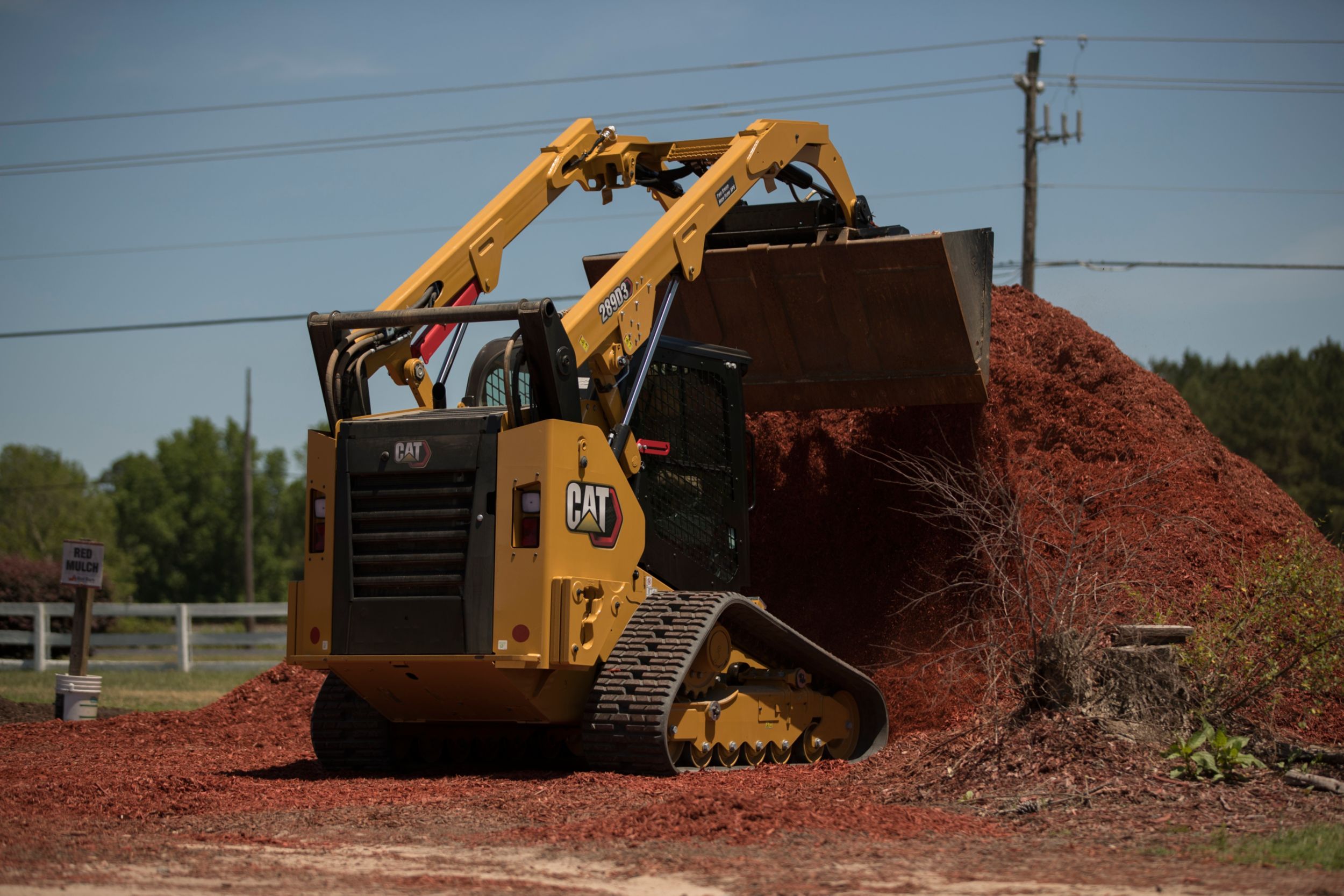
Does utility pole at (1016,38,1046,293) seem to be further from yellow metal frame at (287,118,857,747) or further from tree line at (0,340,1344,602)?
tree line at (0,340,1344,602)

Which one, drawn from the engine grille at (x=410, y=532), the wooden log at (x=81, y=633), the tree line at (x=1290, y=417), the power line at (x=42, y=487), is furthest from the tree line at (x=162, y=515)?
the engine grille at (x=410, y=532)

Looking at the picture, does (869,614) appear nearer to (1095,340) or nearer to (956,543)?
(956,543)

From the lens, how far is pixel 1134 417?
1320cm

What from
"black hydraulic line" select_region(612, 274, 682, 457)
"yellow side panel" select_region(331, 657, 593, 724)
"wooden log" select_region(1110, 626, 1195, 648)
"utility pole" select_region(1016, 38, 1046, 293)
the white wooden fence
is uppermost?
"utility pole" select_region(1016, 38, 1046, 293)

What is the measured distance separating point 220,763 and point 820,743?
432cm

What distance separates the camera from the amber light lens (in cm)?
816

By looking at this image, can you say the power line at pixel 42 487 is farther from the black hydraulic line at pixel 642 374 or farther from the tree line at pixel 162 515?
the black hydraulic line at pixel 642 374

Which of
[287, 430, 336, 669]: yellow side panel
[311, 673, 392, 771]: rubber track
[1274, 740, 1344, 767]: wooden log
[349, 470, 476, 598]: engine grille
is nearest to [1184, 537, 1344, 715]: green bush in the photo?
[1274, 740, 1344, 767]: wooden log

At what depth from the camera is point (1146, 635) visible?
346 inches

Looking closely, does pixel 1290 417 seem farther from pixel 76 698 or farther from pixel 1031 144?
pixel 76 698

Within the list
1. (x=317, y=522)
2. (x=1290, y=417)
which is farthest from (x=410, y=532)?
(x=1290, y=417)

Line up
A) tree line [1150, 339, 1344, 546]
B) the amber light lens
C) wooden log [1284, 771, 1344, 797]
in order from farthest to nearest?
1. tree line [1150, 339, 1344, 546]
2. the amber light lens
3. wooden log [1284, 771, 1344, 797]

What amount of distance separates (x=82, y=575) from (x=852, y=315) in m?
7.89

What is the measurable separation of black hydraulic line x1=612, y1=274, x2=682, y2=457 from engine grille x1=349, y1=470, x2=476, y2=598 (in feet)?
3.52
